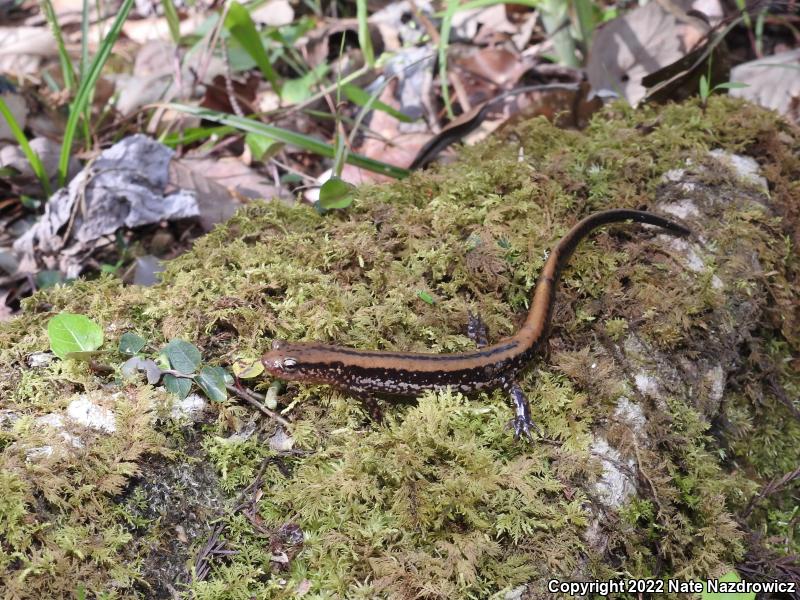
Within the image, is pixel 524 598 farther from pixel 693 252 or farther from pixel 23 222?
pixel 23 222

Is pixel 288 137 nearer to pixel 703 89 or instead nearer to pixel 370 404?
A: pixel 370 404

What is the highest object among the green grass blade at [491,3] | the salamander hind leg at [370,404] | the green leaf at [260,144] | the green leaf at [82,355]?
the green grass blade at [491,3]

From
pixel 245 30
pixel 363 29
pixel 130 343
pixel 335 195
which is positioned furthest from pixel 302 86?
pixel 130 343

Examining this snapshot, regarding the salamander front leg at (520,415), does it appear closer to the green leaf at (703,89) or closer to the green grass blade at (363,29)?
the green leaf at (703,89)

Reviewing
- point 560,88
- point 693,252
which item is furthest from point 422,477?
point 560,88

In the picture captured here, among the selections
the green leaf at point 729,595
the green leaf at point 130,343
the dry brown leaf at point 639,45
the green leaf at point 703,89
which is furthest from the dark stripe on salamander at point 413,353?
the dry brown leaf at point 639,45

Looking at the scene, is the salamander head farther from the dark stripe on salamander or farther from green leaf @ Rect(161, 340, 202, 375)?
green leaf @ Rect(161, 340, 202, 375)
